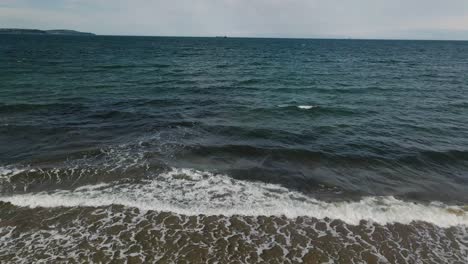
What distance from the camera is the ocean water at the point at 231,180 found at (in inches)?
336

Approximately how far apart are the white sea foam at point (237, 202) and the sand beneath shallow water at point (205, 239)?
1.14 ft

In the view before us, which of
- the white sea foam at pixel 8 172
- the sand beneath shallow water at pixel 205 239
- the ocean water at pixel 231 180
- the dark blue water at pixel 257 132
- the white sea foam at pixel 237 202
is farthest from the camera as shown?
the dark blue water at pixel 257 132

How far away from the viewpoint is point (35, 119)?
63.6 ft

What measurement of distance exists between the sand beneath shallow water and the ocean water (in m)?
0.05

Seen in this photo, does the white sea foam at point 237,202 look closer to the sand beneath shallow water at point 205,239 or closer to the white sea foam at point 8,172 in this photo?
the sand beneath shallow water at point 205,239

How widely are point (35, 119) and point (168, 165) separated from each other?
39.2 feet

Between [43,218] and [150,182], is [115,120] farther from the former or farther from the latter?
[43,218]

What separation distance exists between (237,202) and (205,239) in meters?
2.33

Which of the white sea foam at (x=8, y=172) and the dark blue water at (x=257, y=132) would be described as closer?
the white sea foam at (x=8, y=172)

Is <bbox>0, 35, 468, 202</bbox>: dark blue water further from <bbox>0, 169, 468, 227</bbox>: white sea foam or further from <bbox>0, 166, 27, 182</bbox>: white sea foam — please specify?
<bbox>0, 169, 468, 227</bbox>: white sea foam

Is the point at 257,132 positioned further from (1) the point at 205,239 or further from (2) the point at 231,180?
(1) the point at 205,239

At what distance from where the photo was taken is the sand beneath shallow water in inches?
318

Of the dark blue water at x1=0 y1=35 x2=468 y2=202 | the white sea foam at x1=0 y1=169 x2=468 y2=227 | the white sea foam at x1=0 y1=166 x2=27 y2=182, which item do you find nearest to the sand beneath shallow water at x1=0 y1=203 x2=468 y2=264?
the white sea foam at x1=0 y1=169 x2=468 y2=227

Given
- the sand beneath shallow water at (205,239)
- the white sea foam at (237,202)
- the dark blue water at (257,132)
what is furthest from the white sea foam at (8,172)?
the sand beneath shallow water at (205,239)
